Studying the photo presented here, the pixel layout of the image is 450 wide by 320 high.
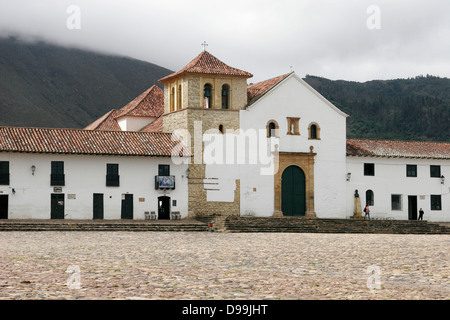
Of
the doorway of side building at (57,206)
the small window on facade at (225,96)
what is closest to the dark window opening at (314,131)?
the small window on facade at (225,96)

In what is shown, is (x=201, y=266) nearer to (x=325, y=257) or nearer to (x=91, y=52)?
(x=325, y=257)

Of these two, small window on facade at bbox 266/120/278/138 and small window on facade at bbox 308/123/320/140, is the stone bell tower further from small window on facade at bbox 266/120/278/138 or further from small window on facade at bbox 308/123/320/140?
small window on facade at bbox 308/123/320/140

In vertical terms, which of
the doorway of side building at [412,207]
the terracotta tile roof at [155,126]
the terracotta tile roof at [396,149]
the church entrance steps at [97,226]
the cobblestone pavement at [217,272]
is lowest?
the cobblestone pavement at [217,272]

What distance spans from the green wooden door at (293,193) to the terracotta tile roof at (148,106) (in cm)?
1362

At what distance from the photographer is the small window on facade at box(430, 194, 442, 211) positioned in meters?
45.5

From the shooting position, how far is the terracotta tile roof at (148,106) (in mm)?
51094

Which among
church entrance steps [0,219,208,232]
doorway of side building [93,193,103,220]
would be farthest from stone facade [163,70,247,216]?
church entrance steps [0,219,208,232]

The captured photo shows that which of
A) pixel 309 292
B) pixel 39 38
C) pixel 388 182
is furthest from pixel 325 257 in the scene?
pixel 39 38

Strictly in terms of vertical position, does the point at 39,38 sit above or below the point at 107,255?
above

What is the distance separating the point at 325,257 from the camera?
18.9 m

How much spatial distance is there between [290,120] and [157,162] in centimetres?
861

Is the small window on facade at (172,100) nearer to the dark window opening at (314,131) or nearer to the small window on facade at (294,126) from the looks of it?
the small window on facade at (294,126)

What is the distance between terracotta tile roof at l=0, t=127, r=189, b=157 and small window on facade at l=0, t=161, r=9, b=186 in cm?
95
